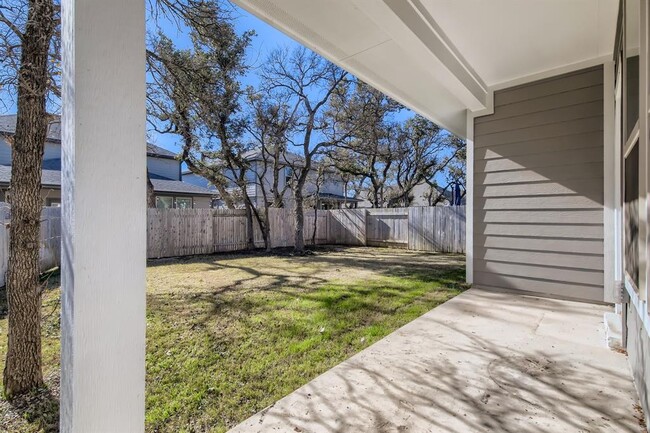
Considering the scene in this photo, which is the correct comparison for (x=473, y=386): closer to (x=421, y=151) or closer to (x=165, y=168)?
(x=421, y=151)

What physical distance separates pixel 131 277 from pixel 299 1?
2.17 meters

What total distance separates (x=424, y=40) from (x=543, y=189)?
8.22 ft

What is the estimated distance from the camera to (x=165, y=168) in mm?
14320

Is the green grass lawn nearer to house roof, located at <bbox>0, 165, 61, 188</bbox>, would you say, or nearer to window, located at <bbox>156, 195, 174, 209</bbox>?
house roof, located at <bbox>0, 165, 61, 188</bbox>

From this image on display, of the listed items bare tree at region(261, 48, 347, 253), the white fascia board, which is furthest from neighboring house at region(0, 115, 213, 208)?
the white fascia board

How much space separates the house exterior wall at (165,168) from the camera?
13750mm

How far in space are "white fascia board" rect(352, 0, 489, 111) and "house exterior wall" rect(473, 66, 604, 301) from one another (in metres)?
0.78

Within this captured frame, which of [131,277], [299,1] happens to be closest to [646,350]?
[131,277]

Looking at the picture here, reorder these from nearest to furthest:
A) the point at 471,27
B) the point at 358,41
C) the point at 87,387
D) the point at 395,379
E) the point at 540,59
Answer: the point at 87,387
the point at 395,379
the point at 358,41
the point at 471,27
the point at 540,59

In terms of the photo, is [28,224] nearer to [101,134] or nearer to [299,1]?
[101,134]

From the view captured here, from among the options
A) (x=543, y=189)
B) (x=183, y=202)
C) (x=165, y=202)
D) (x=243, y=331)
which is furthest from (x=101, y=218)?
(x=183, y=202)

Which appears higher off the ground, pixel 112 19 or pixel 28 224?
pixel 112 19

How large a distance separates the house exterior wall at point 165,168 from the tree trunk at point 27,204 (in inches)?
498

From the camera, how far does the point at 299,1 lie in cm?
227
